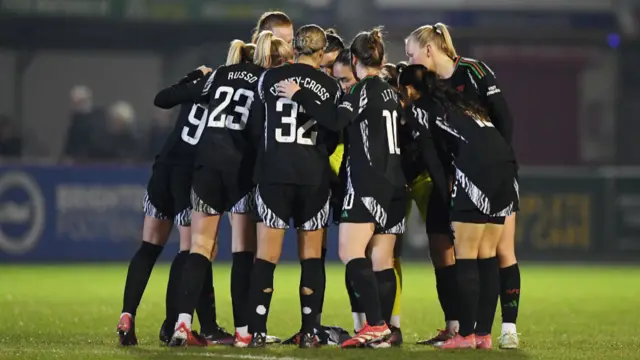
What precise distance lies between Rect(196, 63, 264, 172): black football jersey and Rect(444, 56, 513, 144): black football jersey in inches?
52.7

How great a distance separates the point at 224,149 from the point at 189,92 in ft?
1.56

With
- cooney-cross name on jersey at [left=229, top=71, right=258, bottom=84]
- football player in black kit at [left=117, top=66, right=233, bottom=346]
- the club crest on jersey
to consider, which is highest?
cooney-cross name on jersey at [left=229, top=71, right=258, bottom=84]

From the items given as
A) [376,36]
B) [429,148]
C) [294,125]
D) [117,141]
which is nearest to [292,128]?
[294,125]

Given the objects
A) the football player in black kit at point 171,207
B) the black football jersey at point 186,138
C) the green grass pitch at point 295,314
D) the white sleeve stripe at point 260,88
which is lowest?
the green grass pitch at point 295,314

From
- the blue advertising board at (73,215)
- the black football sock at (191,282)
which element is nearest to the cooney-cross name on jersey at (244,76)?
the black football sock at (191,282)

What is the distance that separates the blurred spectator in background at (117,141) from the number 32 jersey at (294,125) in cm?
1115

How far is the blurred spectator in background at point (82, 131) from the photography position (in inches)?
787

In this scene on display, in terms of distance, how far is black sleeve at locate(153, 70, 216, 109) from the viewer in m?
9.38

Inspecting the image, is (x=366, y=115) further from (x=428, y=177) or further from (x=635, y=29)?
(x=635, y=29)

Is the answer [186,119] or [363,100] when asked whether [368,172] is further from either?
[186,119]

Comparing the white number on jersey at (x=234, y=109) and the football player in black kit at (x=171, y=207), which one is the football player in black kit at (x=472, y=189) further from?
the football player in black kit at (x=171, y=207)

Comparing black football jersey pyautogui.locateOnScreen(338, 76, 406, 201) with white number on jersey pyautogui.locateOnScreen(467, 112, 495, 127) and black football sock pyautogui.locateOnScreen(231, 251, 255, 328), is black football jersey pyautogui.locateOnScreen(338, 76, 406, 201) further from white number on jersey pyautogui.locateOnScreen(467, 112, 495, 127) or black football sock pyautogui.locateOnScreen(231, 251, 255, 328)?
black football sock pyautogui.locateOnScreen(231, 251, 255, 328)

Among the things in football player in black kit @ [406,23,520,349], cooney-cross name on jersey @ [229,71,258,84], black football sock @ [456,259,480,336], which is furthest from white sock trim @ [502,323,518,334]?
cooney-cross name on jersey @ [229,71,258,84]

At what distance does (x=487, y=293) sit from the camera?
9.21 m
